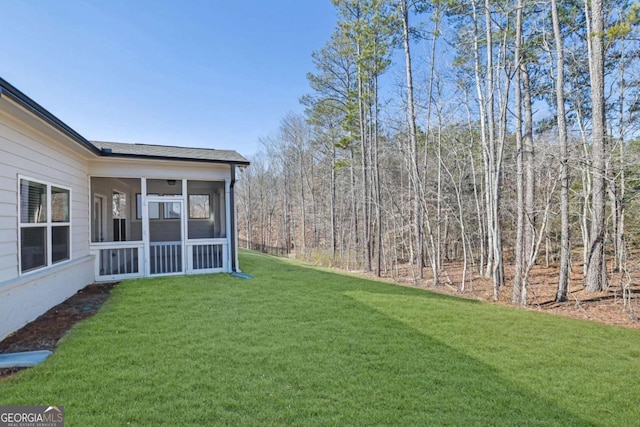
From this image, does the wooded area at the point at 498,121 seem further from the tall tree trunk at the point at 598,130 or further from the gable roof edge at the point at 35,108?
the gable roof edge at the point at 35,108

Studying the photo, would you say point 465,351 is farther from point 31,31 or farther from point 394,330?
point 31,31

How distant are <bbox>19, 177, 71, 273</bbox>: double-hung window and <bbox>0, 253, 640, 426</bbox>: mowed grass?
1209 mm

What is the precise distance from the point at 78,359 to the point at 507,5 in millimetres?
10700

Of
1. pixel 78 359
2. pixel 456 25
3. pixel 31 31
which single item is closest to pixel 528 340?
pixel 78 359

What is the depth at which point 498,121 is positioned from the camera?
31.0 feet

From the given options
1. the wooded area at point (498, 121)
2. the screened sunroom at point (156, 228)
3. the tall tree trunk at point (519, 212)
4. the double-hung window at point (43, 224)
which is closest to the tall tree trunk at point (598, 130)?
the wooded area at point (498, 121)

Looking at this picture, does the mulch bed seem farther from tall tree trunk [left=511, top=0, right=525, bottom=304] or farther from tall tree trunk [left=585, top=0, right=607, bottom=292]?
tall tree trunk [left=585, top=0, right=607, bottom=292]

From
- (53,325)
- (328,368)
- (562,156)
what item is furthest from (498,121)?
(53,325)

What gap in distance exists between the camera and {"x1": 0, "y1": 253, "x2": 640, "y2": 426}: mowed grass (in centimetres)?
237

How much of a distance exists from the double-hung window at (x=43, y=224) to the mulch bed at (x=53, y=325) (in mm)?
740

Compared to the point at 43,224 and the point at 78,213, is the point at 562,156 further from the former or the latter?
the point at 78,213

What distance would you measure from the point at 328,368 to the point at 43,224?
4.84m

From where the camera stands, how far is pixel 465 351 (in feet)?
12.1

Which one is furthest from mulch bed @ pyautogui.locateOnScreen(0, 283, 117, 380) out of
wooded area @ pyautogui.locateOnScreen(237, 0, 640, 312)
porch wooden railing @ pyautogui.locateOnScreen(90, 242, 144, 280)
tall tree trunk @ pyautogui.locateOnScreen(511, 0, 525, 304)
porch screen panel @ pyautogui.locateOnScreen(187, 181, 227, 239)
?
tall tree trunk @ pyautogui.locateOnScreen(511, 0, 525, 304)
